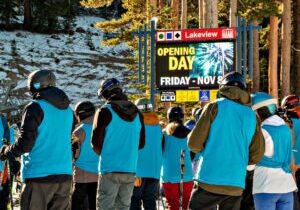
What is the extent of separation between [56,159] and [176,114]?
10.8 ft

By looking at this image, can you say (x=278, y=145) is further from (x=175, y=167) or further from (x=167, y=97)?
(x=167, y=97)

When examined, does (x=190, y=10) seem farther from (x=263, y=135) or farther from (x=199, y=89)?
(x=263, y=135)

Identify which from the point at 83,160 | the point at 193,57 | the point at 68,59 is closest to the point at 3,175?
the point at 83,160

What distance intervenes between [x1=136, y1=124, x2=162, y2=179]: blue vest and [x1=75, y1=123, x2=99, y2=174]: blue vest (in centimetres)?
90

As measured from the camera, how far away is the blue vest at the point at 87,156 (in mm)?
8156

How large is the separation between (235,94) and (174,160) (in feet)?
12.9

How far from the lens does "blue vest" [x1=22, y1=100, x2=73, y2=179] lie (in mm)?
5883

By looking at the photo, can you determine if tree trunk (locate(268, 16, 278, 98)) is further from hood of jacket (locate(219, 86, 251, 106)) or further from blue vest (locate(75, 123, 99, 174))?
hood of jacket (locate(219, 86, 251, 106))

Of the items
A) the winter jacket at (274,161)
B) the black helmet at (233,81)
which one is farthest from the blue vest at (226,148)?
the winter jacket at (274,161)

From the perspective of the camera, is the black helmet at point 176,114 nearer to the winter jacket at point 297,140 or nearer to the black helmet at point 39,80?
the winter jacket at point 297,140

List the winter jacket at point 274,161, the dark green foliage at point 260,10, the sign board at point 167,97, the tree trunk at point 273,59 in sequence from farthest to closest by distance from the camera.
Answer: the tree trunk at point 273,59, the dark green foliage at point 260,10, the sign board at point 167,97, the winter jacket at point 274,161

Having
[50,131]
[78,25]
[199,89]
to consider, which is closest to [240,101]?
[50,131]

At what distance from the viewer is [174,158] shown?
369 inches

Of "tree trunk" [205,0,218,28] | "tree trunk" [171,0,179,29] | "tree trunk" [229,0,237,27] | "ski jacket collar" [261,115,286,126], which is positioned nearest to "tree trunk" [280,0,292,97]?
"tree trunk" [229,0,237,27]
